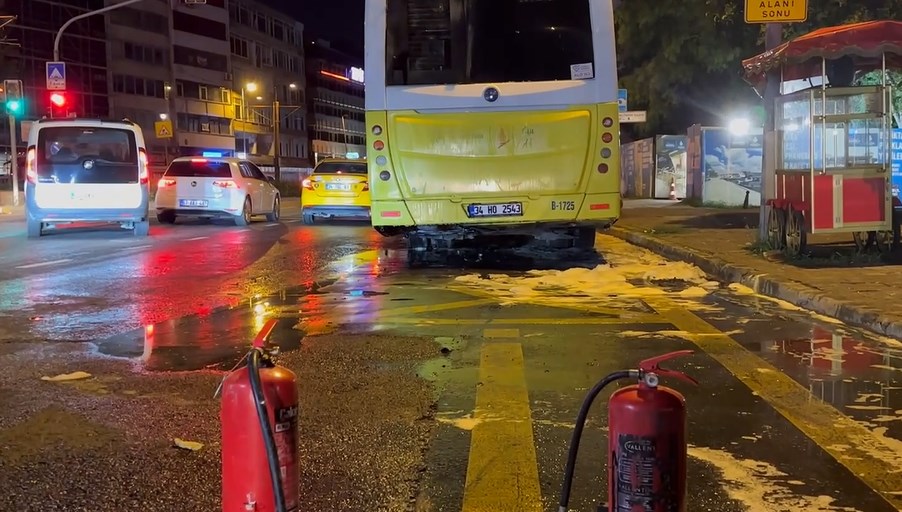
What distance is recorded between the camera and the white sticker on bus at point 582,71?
35.9ft

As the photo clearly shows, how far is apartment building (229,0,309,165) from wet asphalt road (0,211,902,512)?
6757 centimetres

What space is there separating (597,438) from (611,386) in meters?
1.08

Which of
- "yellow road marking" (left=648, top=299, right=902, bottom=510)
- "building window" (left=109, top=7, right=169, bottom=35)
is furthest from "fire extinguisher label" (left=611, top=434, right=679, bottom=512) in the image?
"building window" (left=109, top=7, right=169, bottom=35)

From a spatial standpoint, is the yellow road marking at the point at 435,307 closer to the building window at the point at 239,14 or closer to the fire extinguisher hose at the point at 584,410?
the fire extinguisher hose at the point at 584,410

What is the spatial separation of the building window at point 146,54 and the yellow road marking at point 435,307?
6612 centimetres

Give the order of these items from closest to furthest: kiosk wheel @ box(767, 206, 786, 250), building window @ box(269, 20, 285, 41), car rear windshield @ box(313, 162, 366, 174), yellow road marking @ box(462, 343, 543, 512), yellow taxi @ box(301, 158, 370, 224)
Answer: yellow road marking @ box(462, 343, 543, 512) < kiosk wheel @ box(767, 206, 786, 250) < yellow taxi @ box(301, 158, 370, 224) < car rear windshield @ box(313, 162, 366, 174) < building window @ box(269, 20, 285, 41)

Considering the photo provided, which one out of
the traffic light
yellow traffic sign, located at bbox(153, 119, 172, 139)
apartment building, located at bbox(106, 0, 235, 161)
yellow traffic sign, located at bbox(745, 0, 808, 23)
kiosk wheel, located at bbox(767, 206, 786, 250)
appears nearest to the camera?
yellow traffic sign, located at bbox(745, 0, 808, 23)

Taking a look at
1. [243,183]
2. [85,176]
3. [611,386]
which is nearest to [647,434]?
[611,386]

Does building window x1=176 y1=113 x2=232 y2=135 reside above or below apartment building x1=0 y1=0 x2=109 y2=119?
below

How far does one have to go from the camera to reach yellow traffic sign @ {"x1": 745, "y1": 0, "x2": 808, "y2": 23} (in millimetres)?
11234

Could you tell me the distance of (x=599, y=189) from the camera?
11.1 m

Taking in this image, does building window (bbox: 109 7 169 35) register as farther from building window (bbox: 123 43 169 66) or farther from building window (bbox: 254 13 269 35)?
building window (bbox: 254 13 269 35)

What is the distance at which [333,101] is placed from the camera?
10756 cm

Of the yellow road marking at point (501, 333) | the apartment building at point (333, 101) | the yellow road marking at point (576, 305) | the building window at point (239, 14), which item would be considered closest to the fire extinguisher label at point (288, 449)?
the yellow road marking at point (501, 333)
